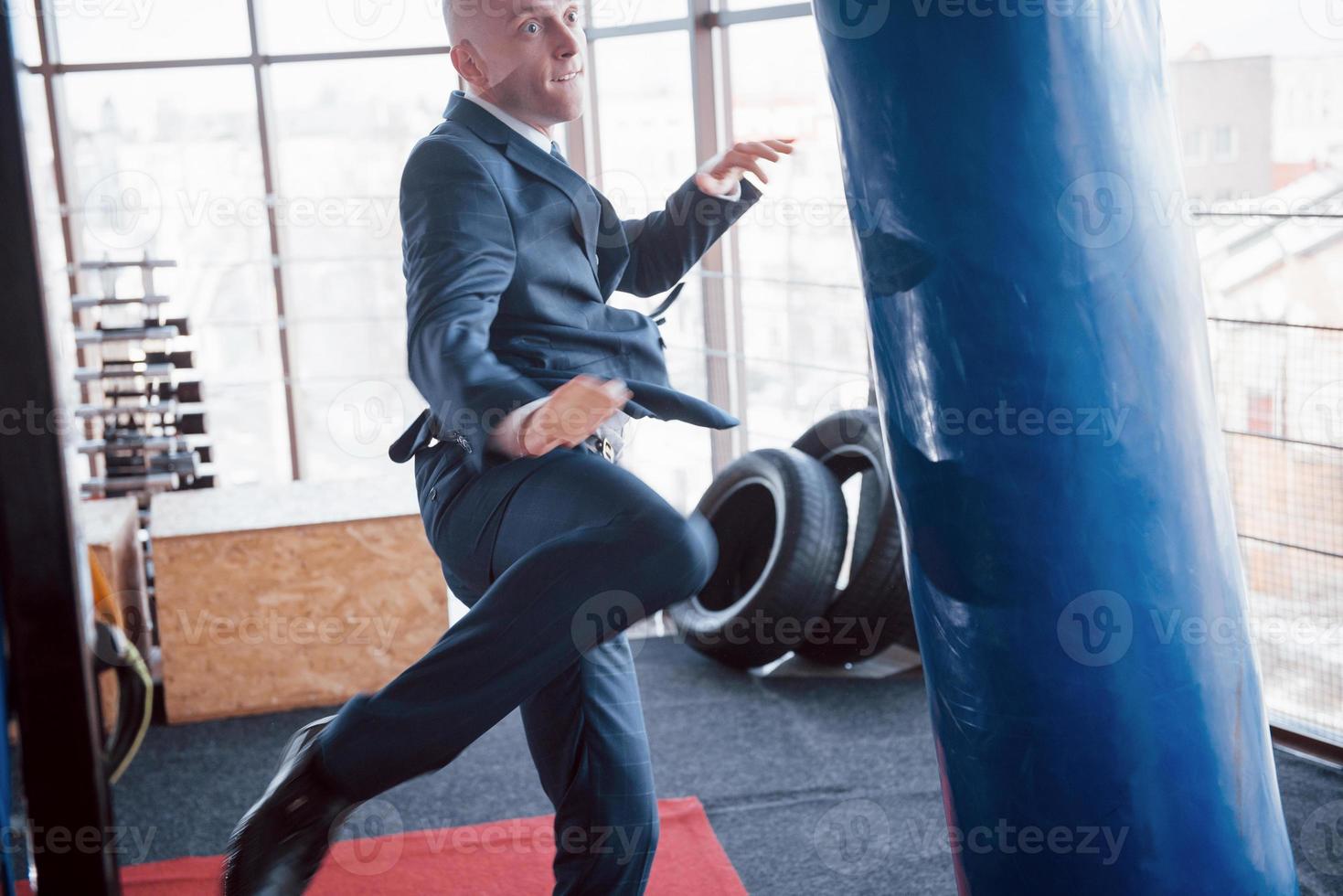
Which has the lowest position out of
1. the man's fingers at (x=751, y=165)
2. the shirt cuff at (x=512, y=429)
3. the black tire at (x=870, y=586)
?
the black tire at (x=870, y=586)

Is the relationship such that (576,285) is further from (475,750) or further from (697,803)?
(475,750)

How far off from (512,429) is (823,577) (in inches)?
86.6

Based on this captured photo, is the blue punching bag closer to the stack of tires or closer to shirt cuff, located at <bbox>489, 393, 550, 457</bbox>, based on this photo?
shirt cuff, located at <bbox>489, 393, 550, 457</bbox>

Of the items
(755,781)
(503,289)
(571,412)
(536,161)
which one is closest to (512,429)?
(571,412)

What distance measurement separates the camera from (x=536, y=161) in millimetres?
1653

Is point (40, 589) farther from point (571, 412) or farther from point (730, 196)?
point (730, 196)

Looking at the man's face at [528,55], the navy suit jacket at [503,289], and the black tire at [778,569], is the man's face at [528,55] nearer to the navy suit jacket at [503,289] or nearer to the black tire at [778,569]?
the navy suit jacket at [503,289]

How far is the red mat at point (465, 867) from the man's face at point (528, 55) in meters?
1.39

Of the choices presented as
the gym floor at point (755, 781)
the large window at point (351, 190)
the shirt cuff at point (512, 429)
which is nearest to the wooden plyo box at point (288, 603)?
the gym floor at point (755, 781)

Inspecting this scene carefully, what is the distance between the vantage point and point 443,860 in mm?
2531

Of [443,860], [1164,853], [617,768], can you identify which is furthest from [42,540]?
[443,860]

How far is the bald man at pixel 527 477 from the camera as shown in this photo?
146 cm

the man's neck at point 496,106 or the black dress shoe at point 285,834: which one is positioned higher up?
the man's neck at point 496,106

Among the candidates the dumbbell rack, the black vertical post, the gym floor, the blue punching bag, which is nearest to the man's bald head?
the blue punching bag
